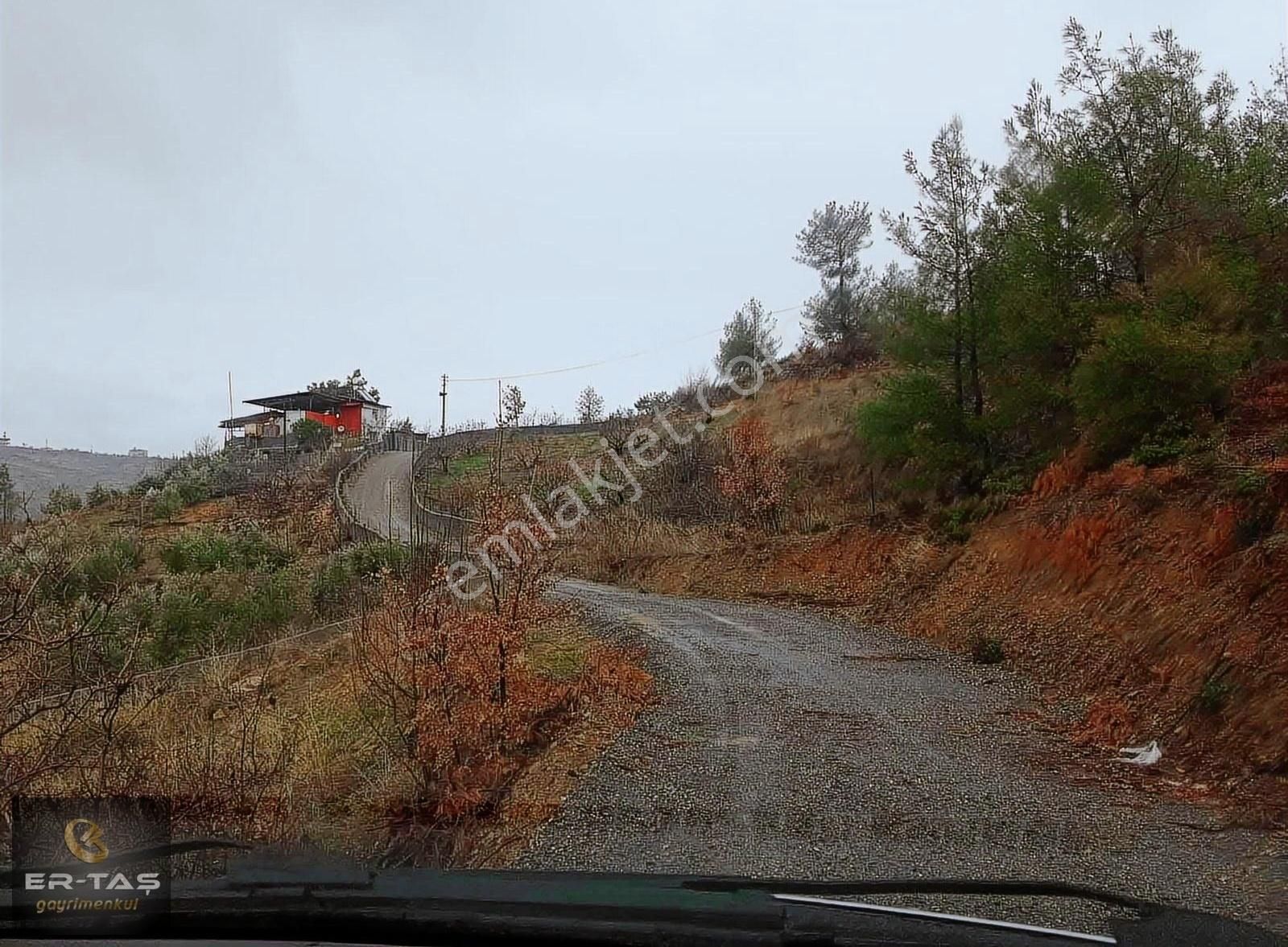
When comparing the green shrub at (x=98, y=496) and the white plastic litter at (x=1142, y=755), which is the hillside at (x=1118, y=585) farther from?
the green shrub at (x=98, y=496)

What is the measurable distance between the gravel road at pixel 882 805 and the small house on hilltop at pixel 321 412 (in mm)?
52766

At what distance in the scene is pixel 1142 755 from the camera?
8.27 meters

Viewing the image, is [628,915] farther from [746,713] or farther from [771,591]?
[771,591]

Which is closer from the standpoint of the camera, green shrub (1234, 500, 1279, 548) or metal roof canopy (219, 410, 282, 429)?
green shrub (1234, 500, 1279, 548)

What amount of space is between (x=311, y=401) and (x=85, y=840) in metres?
63.3

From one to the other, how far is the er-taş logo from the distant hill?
1462 inches

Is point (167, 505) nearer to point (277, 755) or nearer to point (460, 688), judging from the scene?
point (277, 755)

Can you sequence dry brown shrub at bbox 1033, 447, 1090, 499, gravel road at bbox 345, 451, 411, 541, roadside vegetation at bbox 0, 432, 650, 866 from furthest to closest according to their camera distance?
gravel road at bbox 345, 451, 411, 541 → dry brown shrub at bbox 1033, 447, 1090, 499 → roadside vegetation at bbox 0, 432, 650, 866

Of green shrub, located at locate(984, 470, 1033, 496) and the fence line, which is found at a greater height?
green shrub, located at locate(984, 470, 1033, 496)

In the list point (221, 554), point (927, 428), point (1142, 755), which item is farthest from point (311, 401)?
point (1142, 755)

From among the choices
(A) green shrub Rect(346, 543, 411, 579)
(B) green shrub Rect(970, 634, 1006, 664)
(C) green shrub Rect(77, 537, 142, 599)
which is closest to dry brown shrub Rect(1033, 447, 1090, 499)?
(B) green shrub Rect(970, 634, 1006, 664)

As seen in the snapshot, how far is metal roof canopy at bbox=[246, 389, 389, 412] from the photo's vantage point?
64688 mm

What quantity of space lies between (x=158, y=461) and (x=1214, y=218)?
45.7 metres

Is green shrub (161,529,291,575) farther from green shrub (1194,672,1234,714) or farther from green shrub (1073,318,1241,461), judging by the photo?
green shrub (1194,672,1234,714)
